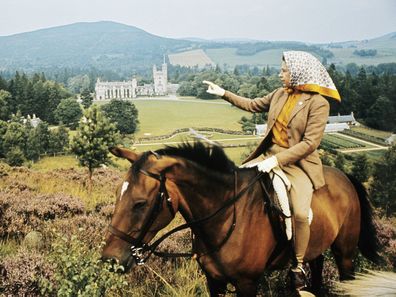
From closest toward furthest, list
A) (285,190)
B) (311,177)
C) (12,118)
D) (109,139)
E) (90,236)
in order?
(285,190)
(311,177)
(90,236)
(109,139)
(12,118)

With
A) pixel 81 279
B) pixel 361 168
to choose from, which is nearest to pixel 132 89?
pixel 361 168

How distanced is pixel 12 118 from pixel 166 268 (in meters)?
57.9

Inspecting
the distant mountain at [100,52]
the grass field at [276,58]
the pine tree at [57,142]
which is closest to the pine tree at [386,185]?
the grass field at [276,58]

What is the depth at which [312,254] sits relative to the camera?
13.6 ft

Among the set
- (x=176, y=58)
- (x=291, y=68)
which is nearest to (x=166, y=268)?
(x=291, y=68)

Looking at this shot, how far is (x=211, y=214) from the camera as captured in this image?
3.37 m

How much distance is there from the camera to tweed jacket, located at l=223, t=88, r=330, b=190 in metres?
3.63

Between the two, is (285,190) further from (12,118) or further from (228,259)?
(12,118)

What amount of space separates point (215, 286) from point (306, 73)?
7.34 ft

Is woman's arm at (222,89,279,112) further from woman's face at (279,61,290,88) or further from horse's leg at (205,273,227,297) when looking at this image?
horse's leg at (205,273,227,297)

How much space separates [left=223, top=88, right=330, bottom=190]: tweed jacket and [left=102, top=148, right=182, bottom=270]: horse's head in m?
1.21

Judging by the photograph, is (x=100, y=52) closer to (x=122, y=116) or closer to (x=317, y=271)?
(x=122, y=116)

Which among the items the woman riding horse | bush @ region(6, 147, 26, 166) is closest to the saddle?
the woman riding horse

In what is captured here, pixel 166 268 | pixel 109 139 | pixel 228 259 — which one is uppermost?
pixel 228 259
